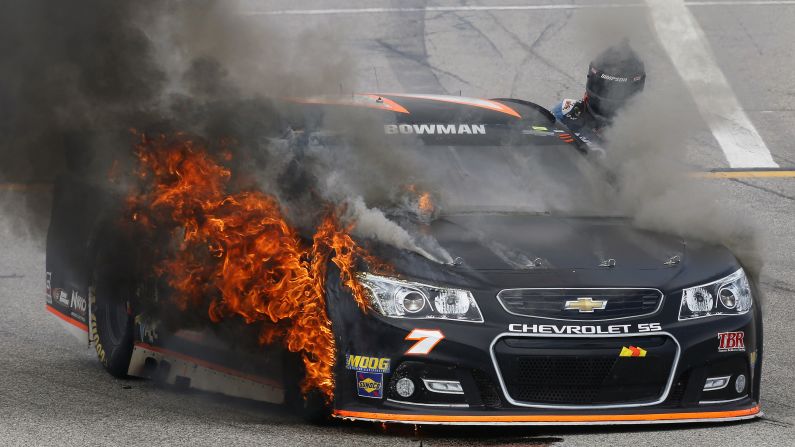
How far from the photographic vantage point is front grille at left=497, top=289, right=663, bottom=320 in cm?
646

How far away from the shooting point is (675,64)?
1653cm

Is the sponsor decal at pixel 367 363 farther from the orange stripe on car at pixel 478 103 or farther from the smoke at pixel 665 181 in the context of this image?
the orange stripe on car at pixel 478 103

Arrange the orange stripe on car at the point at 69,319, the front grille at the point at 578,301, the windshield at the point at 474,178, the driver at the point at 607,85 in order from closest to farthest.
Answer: the front grille at the point at 578,301, the windshield at the point at 474,178, the orange stripe on car at the point at 69,319, the driver at the point at 607,85

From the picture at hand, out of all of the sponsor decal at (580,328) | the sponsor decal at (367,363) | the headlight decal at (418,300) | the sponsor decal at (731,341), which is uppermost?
the headlight decal at (418,300)

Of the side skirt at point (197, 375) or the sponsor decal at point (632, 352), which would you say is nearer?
the sponsor decal at point (632, 352)

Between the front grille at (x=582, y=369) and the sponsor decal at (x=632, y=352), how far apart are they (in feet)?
0.04

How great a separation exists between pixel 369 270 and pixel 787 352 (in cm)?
324

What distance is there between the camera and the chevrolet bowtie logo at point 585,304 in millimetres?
6496


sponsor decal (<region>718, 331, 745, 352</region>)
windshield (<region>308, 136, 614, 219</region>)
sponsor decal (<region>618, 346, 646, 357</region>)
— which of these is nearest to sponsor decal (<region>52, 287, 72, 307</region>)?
windshield (<region>308, 136, 614, 219</region>)

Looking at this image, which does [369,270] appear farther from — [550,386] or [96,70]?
[96,70]

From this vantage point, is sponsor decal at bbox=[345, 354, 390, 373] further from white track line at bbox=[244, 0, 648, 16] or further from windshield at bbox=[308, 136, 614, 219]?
white track line at bbox=[244, 0, 648, 16]

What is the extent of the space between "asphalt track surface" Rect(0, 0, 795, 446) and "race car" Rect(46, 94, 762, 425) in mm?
141

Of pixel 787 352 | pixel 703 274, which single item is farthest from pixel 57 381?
pixel 787 352

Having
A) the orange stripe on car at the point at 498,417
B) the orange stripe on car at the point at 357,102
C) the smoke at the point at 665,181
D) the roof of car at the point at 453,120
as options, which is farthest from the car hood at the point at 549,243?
the orange stripe on car at the point at 357,102
